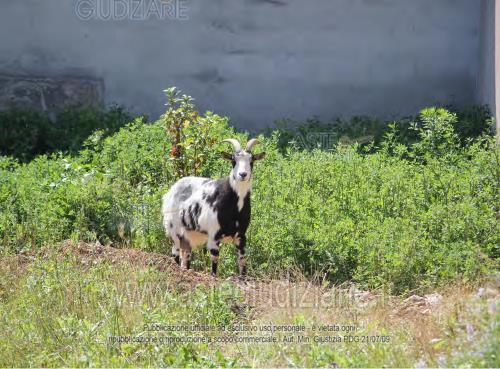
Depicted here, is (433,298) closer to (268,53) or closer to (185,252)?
(185,252)

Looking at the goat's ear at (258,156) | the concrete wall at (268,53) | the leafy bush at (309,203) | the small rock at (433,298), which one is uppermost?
the concrete wall at (268,53)

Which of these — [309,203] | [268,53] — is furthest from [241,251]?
[268,53]

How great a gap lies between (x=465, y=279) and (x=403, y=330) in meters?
1.15

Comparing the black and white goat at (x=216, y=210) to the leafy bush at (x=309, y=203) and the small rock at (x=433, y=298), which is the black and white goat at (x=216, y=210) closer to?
the leafy bush at (x=309, y=203)

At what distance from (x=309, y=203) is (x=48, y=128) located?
5.28 meters

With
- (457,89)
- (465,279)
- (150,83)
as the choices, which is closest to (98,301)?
(465,279)

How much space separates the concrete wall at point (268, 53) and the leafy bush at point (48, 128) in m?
1.09

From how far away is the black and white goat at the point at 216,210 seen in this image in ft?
32.9

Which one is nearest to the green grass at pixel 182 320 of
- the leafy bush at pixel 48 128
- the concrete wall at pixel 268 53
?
the leafy bush at pixel 48 128

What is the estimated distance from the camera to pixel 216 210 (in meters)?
10.1

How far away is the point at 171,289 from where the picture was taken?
904 centimetres

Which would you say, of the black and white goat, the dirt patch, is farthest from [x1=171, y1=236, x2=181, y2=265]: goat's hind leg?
the dirt patch

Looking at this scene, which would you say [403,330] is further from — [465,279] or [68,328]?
[68,328]

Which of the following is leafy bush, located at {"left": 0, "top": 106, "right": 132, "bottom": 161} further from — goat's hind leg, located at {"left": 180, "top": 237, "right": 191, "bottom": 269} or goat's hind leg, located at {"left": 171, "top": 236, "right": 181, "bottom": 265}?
goat's hind leg, located at {"left": 180, "top": 237, "right": 191, "bottom": 269}
